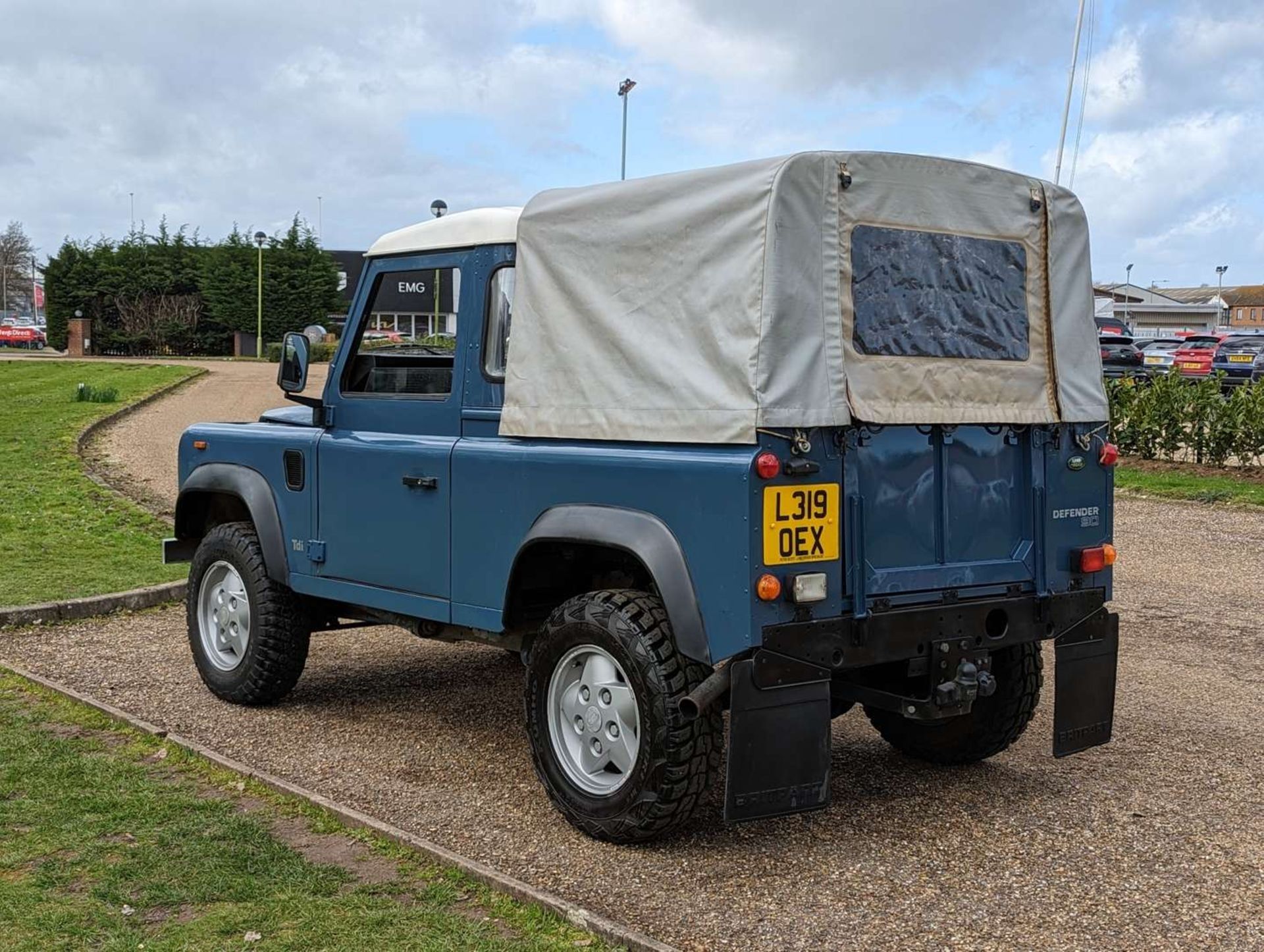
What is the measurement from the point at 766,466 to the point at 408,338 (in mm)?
2311

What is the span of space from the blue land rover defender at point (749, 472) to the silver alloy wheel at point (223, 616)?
38.4 inches

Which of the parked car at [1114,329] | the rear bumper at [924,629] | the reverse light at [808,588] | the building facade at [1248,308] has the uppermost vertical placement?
the building facade at [1248,308]

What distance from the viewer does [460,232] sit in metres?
5.86

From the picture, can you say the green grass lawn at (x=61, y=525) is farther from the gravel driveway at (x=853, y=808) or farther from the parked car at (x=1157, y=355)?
the parked car at (x=1157, y=355)

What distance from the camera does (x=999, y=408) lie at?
516cm

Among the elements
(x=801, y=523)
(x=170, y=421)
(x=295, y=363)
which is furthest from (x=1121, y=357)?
(x=801, y=523)

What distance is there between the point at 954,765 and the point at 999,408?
1.70 m

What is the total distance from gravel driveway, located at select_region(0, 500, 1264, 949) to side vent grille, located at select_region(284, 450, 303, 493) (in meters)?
1.13

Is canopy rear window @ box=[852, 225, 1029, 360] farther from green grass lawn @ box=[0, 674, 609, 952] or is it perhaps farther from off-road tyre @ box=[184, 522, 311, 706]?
off-road tyre @ box=[184, 522, 311, 706]

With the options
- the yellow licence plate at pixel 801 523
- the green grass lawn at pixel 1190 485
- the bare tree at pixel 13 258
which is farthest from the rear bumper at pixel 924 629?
the bare tree at pixel 13 258

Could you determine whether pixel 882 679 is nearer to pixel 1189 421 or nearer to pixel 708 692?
pixel 708 692

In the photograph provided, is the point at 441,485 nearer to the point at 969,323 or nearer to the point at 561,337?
the point at 561,337

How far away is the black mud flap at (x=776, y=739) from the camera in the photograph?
4.45m

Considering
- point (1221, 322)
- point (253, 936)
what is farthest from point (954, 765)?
point (1221, 322)
